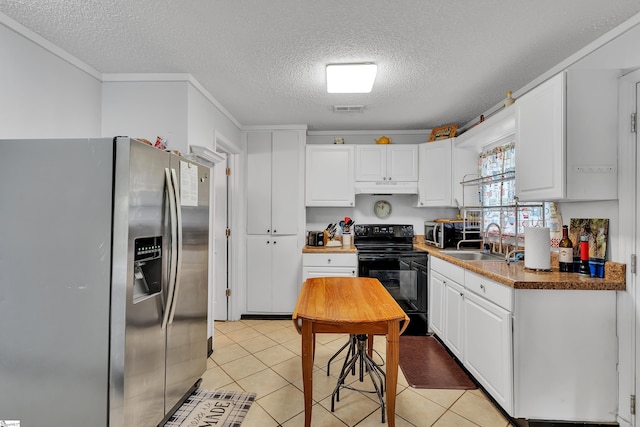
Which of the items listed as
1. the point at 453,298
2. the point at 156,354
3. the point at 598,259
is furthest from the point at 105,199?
the point at 598,259

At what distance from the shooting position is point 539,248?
77.2 inches

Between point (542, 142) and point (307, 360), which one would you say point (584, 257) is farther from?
point (307, 360)

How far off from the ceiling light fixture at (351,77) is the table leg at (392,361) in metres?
1.78

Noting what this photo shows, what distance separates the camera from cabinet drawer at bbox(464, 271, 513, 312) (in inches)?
69.9

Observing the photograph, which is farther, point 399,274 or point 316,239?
point 316,239

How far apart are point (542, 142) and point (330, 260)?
2208 mm

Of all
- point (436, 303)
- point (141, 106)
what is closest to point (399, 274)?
point (436, 303)

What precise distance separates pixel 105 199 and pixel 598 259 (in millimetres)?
Result: 2820

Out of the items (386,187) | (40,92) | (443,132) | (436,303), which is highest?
(443,132)

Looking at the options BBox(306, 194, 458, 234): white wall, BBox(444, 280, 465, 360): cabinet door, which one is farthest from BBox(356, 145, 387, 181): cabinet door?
BBox(444, 280, 465, 360): cabinet door

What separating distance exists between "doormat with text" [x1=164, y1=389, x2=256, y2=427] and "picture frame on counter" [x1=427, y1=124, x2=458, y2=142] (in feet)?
11.0

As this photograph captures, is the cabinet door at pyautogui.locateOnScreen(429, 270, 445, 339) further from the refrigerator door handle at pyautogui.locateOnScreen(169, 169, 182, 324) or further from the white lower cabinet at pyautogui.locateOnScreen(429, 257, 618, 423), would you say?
the refrigerator door handle at pyautogui.locateOnScreen(169, 169, 182, 324)

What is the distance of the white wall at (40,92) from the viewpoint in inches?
66.2

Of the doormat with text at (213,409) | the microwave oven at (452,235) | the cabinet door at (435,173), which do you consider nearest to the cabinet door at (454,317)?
the microwave oven at (452,235)
